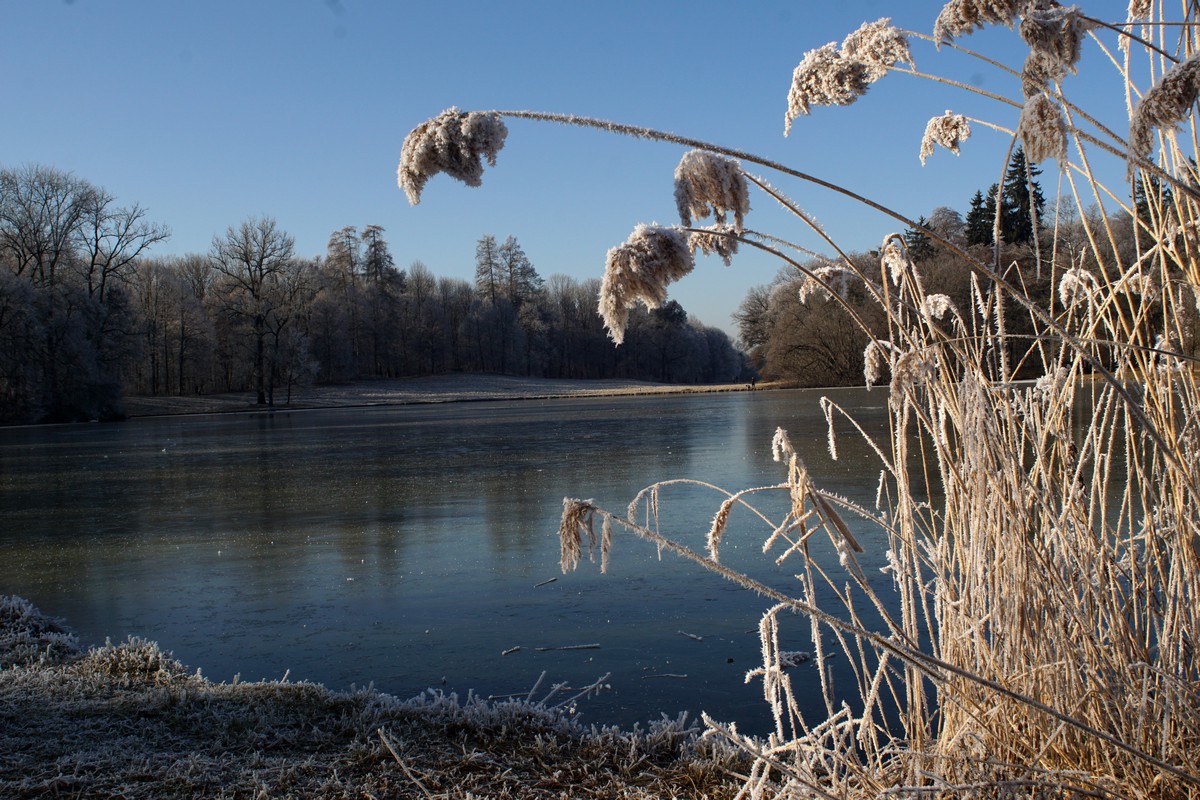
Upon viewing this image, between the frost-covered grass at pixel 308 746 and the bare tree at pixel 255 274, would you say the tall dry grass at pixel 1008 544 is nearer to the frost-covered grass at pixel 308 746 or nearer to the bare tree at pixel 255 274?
the frost-covered grass at pixel 308 746

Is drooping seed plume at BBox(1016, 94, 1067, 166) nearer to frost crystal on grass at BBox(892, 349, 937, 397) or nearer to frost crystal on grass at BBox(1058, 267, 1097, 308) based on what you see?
frost crystal on grass at BBox(892, 349, 937, 397)

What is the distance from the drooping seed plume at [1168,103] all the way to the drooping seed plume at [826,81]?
689 mm

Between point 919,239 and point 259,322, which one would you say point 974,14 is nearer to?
point 919,239

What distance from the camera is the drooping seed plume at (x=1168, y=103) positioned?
4.33ft

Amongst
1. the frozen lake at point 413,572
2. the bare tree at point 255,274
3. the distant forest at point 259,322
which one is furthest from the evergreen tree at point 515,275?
the frozen lake at point 413,572

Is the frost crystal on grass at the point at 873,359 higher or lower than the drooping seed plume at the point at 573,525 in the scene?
higher

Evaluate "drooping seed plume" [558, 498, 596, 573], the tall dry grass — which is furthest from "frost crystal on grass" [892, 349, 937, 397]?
"drooping seed plume" [558, 498, 596, 573]

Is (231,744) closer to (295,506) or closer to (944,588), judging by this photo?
(944,588)

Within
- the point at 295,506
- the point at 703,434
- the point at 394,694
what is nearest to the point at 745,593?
the point at 394,694

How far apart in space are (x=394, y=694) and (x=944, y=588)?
254 centimetres

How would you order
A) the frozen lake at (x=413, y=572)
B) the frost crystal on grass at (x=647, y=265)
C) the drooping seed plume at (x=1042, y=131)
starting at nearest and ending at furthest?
the drooping seed plume at (x=1042, y=131) < the frost crystal on grass at (x=647, y=265) < the frozen lake at (x=413, y=572)

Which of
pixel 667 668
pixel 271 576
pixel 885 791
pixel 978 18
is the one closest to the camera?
pixel 885 791

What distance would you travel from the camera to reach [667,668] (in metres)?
4.19

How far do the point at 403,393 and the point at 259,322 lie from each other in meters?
12.4
